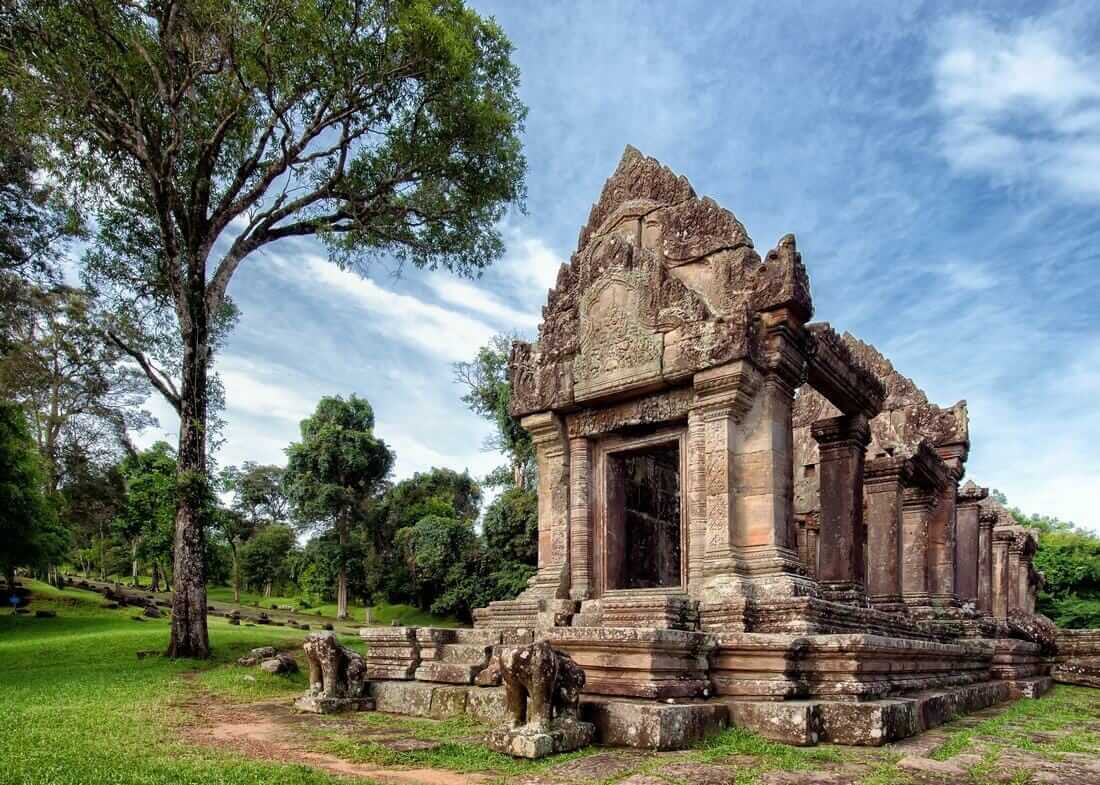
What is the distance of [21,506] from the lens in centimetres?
2067

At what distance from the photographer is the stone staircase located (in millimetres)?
7891

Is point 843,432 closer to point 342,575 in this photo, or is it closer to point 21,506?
point 21,506

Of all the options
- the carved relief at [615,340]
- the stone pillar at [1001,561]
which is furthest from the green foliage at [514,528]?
the carved relief at [615,340]

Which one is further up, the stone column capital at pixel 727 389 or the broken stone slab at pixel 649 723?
the stone column capital at pixel 727 389

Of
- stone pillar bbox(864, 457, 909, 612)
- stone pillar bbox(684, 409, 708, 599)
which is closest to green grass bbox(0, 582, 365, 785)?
stone pillar bbox(684, 409, 708, 599)

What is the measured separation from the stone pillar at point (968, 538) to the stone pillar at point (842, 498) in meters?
6.53

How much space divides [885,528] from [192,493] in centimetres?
1210

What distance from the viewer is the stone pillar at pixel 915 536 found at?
14.1m

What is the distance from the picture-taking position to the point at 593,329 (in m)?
10.3

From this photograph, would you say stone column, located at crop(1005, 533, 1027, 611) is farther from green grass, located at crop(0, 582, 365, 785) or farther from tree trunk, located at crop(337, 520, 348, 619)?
tree trunk, located at crop(337, 520, 348, 619)

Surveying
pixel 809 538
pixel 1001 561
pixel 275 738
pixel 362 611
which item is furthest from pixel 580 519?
pixel 362 611

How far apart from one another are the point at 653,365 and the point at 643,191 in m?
2.59

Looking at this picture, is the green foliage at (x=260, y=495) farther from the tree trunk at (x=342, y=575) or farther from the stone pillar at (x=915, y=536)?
the stone pillar at (x=915, y=536)

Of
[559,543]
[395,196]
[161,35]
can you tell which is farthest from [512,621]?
[161,35]
